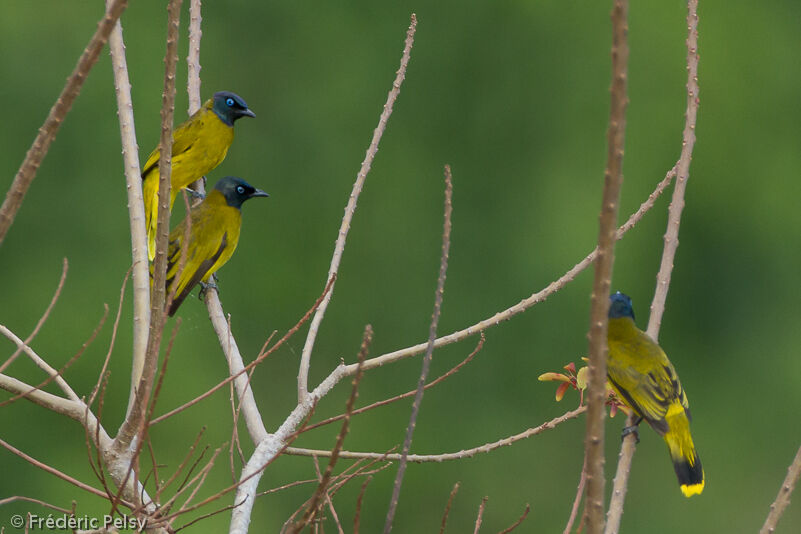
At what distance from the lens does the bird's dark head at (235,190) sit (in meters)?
6.90

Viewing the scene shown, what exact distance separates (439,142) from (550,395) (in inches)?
190

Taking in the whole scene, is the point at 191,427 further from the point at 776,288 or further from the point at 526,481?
the point at 776,288

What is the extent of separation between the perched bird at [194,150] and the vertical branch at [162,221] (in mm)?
3790

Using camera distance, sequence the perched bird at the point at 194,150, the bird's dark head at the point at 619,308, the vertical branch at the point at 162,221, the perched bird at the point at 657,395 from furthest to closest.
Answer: the perched bird at the point at 194,150 < the bird's dark head at the point at 619,308 < the perched bird at the point at 657,395 < the vertical branch at the point at 162,221

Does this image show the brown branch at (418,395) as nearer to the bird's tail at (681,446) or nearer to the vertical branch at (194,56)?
the vertical branch at (194,56)

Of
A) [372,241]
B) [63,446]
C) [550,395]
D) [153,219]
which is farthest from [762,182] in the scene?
[153,219]

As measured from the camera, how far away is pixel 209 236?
6.39 m

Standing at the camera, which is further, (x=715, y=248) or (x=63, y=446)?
(x=715, y=248)

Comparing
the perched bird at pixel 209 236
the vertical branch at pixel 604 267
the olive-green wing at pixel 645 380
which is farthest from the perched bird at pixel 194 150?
the vertical branch at pixel 604 267

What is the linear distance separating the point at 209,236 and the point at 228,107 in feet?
3.55

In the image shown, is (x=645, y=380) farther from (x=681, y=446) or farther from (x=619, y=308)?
(x=619, y=308)

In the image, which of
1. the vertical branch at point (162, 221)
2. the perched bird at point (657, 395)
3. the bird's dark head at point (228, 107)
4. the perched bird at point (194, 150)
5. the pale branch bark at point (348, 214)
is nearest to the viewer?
the vertical branch at point (162, 221)

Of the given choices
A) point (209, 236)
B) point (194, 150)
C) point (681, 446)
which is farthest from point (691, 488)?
point (194, 150)

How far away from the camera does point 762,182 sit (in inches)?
893
